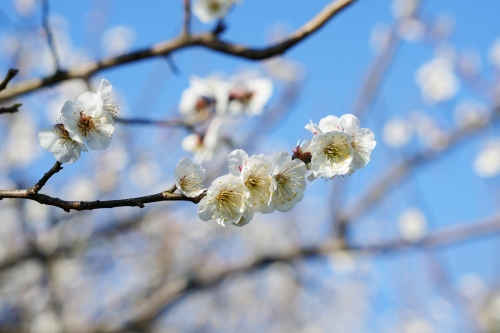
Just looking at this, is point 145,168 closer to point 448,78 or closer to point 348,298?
point 448,78

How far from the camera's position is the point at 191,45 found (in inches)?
79.6

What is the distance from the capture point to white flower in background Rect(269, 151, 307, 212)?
1.08 m

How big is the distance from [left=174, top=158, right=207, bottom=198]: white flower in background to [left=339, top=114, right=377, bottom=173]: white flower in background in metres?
0.37

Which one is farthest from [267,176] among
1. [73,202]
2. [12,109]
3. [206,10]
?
[206,10]

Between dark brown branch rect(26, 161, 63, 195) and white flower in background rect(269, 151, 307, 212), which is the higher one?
white flower in background rect(269, 151, 307, 212)

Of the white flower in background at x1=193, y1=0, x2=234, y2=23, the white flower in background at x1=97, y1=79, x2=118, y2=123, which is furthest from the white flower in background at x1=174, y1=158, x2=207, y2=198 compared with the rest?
the white flower in background at x1=193, y1=0, x2=234, y2=23

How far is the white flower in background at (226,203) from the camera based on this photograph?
3.54ft

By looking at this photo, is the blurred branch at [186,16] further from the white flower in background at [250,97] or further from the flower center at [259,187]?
the flower center at [259,187]

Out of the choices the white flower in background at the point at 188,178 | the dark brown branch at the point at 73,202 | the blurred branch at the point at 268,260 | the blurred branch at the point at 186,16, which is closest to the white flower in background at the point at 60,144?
the dark brown branch at the point at 73,202

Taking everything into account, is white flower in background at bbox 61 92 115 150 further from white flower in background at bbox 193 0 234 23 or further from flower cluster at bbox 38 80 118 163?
white flower in background at bbox 193 0 234 23

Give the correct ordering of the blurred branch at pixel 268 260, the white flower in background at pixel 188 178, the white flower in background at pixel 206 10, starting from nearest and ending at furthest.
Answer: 1. the white flower in background at pixel 188 178
2. the white flower in background at pixel 206 10
3. the blurred branch at pixel 268 260

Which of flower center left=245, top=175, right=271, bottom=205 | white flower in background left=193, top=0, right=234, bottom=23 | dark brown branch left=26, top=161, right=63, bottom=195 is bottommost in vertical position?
dark brown branch left=26, top=161, right=63, bottom=195

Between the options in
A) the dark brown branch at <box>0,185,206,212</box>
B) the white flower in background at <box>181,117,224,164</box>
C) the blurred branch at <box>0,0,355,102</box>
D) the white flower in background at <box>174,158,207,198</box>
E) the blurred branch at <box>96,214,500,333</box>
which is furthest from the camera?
the blurred branch at <box>96,214,500,333</box>

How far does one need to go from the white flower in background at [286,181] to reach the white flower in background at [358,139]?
148mm
